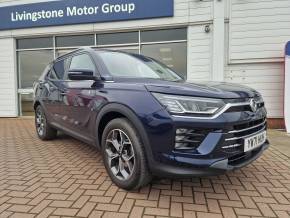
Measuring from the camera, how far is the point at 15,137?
6.14 metres

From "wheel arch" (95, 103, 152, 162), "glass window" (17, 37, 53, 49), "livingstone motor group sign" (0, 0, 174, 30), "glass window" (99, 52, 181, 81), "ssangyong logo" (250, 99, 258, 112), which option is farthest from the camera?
"glass window" (17, 37, 53, 49)

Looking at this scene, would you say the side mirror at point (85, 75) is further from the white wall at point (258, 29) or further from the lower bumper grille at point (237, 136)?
the white wall at point (258, 29)

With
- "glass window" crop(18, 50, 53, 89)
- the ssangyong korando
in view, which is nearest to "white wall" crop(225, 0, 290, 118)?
the ssangyong korando

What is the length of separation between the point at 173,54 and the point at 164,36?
0.61m

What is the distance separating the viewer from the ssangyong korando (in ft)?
7.96

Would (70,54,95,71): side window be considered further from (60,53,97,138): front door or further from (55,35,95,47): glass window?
(55,35,95,47): glass window

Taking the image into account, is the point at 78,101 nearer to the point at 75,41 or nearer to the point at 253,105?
the point at 253,105

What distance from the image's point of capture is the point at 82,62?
396 cm

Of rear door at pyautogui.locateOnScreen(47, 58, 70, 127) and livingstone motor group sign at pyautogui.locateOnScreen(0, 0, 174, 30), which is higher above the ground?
livingstone motor group sign at pyautogui.locateOnScreen(0, 0, 174, 30)

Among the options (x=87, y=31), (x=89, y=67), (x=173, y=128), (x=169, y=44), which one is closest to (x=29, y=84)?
(x=87, y=31)

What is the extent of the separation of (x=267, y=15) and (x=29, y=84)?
316 inches

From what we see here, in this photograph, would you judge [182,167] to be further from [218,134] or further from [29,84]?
[29,84]

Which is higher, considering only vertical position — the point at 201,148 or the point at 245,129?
the point at 245,129

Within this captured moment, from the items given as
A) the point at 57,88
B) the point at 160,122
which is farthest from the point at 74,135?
the point at 160,122
